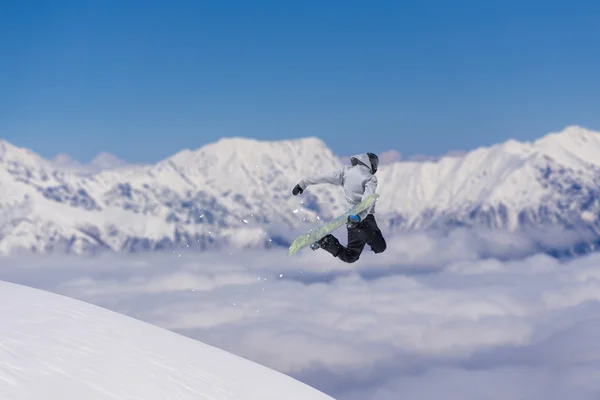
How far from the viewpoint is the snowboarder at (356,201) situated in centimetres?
1656

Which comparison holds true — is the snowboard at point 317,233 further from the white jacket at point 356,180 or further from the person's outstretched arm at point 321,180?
the person's outstretched arm at point 321,180

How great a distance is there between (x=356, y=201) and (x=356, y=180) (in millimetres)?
553

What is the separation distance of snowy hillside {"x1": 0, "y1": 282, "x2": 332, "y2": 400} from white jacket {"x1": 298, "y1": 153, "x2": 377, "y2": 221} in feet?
21.4

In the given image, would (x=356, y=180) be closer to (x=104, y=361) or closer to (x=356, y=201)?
(x=356, y=201)

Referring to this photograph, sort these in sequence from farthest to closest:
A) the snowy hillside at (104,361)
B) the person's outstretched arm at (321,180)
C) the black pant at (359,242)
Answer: the person's outstretched arm at (321,180) → the black pant at (359,242) → the snowy hillside at (104,361)

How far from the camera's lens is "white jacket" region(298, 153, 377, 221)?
16547 mm

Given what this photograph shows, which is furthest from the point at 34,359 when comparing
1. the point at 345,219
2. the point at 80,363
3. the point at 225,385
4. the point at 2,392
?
the point at 345,219

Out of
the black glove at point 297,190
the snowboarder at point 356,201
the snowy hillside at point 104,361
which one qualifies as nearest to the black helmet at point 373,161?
the snowboarder at point 356,201

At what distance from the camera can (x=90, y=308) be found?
78.4 feet

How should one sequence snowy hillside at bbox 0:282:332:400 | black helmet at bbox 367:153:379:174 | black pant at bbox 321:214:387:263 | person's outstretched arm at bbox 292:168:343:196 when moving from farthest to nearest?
1. person's outstretched arm at bbox 292:168:343:196
2. black pant at bbox 321:214:387:263
3. black helmet at bbox 367:153:379:174
4. snowy hillside at bbox 0:282:332:400

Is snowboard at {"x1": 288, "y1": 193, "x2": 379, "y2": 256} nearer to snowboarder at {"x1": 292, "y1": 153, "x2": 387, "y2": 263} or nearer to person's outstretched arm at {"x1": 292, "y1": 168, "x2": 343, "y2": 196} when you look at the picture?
snowboarder at {"x1": 292, "y1": 153, "x2": 387, "y2": 263}

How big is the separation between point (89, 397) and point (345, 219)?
739 cm

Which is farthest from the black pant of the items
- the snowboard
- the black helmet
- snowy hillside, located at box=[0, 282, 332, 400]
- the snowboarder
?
snowy hillside, located at box=[0, 282, 332, 400]

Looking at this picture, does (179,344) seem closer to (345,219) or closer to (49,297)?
(49,297)
